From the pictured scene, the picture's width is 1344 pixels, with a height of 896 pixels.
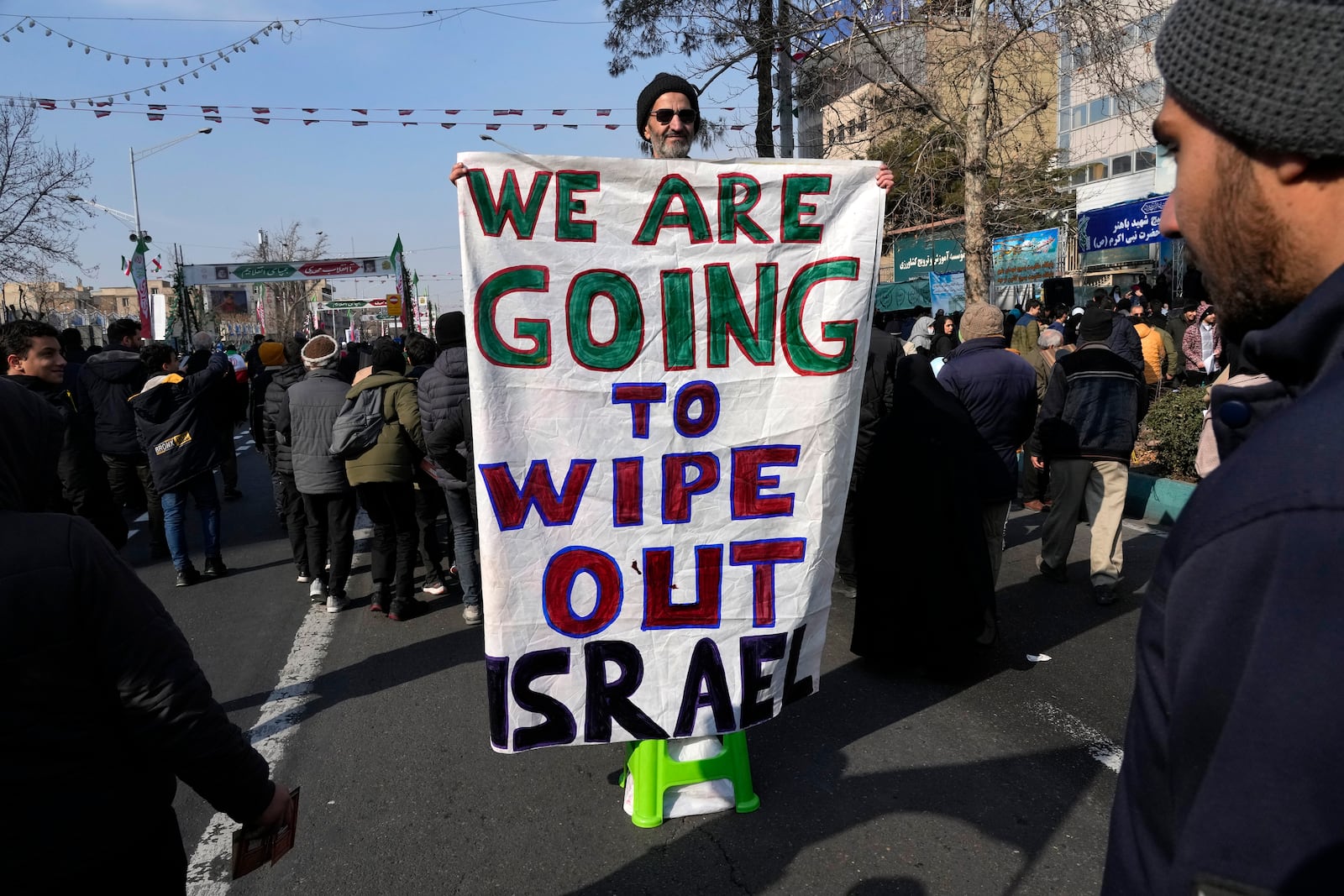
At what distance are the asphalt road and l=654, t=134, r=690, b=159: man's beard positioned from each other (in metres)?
2.40

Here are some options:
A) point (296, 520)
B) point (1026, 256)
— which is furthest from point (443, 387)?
point (1026, 256)

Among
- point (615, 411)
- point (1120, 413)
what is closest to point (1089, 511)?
point (1120, 413)

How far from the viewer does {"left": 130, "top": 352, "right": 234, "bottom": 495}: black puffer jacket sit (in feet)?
23.5

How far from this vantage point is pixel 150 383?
7.20 metres

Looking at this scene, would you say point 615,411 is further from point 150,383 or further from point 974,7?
point 974,7


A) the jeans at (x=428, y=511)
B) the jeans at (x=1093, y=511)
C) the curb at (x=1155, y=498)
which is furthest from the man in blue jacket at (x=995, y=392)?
the jeans at (x=428, y=511)

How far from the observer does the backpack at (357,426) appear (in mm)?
5922

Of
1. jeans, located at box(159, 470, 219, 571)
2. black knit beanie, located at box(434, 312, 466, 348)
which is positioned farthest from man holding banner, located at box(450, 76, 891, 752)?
jeans, located at box(159, 470, 219, 571)

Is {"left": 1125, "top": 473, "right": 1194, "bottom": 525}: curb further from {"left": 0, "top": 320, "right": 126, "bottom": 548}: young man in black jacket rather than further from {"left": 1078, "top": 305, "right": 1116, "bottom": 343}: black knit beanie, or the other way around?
{"left": 0, "top": 320, "right": 126, "bottom": 548}: young man in black jacket

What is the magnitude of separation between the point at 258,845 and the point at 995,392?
4602 mm

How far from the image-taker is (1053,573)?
6520 millimetres

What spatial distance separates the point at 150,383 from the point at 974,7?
9043 millimetres

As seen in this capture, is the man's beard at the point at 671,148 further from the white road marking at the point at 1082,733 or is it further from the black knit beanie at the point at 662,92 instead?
the white road marking at the point at 1082,733

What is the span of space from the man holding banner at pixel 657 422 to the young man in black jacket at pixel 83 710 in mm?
1170
